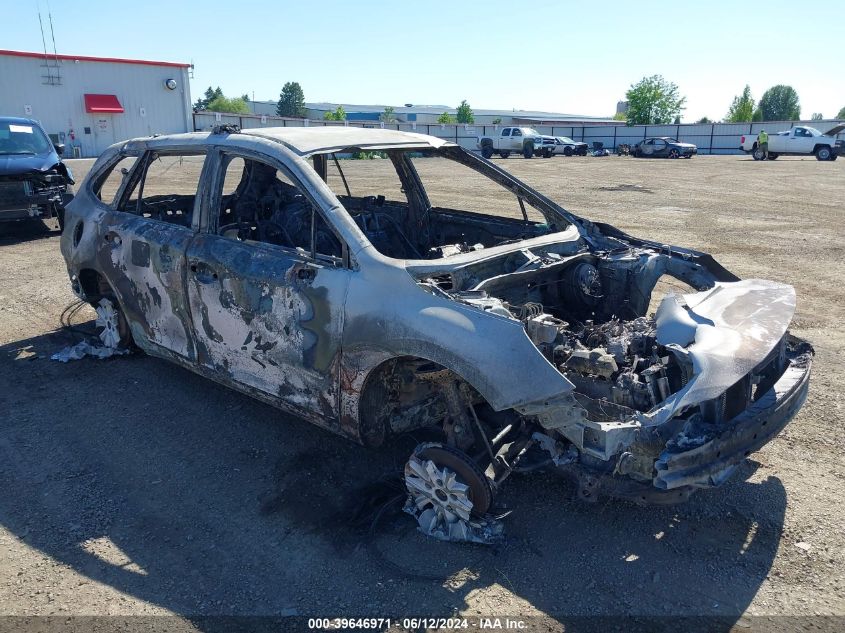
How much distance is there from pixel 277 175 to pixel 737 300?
142 inches

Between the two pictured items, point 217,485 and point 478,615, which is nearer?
point 478,615

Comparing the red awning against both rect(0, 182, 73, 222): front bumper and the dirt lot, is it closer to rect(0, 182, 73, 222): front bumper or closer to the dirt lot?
rect(0, 182, 73, 222): front bumper

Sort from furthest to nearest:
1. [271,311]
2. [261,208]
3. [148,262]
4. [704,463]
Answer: [261,208]
[148,262]
[271,311]
[704,463]

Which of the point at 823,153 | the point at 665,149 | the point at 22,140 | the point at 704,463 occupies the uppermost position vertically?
the point at 22,140

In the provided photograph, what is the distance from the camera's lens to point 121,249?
4.80 metres

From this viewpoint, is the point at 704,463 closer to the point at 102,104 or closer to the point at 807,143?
the point at 807,143

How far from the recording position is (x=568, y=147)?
3741 cm

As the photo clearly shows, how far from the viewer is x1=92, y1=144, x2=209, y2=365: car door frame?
14.2ft

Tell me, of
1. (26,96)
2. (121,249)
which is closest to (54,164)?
(121,249)

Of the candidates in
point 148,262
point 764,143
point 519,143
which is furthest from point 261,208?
point 764,143

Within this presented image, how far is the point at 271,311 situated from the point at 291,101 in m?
100.0

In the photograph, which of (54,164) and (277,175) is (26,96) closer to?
(54,164)

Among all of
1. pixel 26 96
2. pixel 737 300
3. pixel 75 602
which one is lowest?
pixel 75 602

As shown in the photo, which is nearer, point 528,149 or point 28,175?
point 28,175
